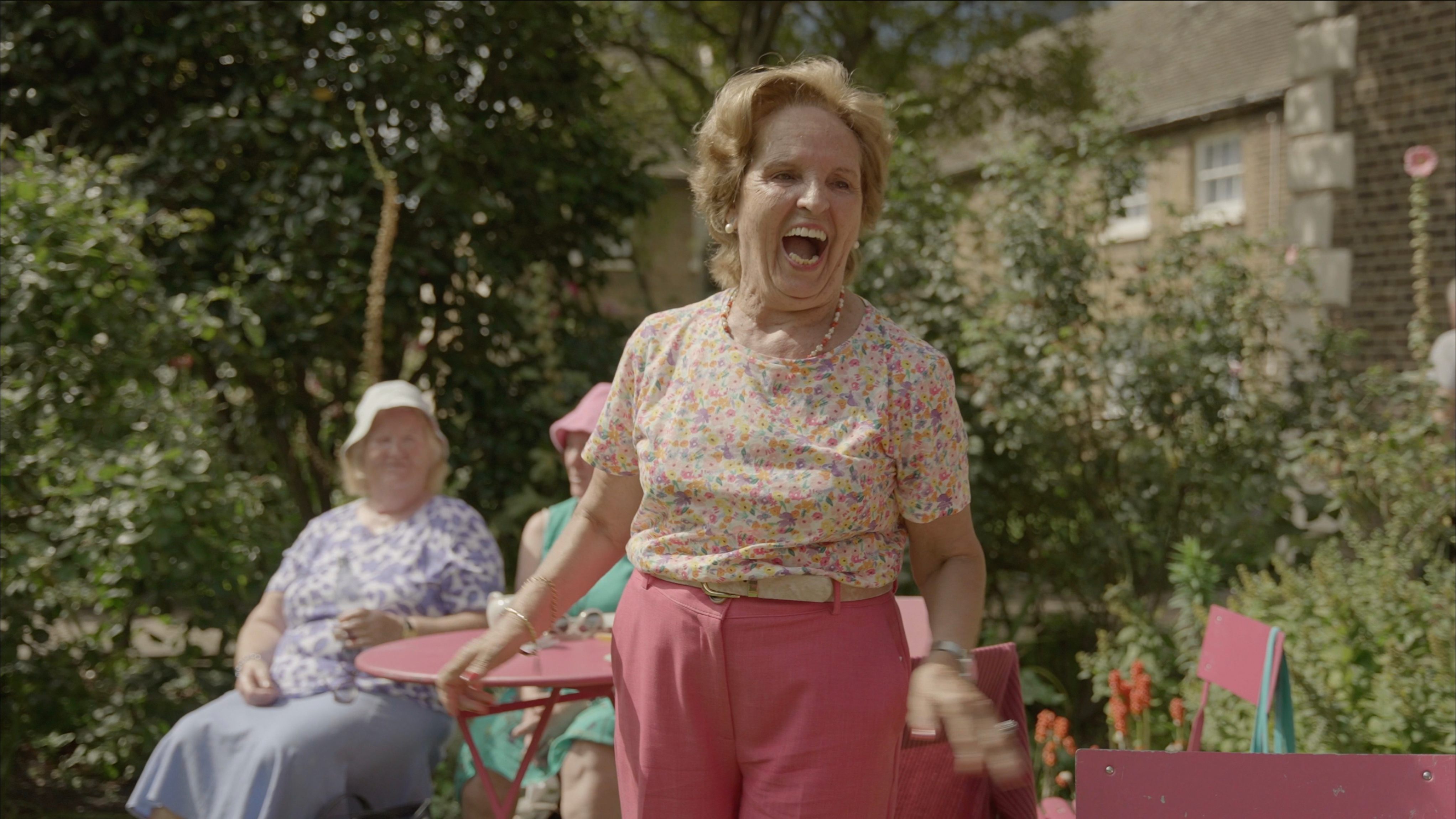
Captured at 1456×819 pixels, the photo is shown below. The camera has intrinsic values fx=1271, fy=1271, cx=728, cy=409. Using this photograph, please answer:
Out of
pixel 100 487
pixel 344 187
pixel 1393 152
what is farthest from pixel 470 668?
pixel 1393 152

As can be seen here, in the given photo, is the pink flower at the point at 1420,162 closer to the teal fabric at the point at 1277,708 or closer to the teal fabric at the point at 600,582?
the teal fabric at the point at 1277,708

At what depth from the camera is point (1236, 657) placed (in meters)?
3.05

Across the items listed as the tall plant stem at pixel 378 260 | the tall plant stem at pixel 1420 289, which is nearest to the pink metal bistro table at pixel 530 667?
the tall plant stem at pixel 378 260

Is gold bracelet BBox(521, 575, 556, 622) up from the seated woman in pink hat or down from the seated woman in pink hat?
up

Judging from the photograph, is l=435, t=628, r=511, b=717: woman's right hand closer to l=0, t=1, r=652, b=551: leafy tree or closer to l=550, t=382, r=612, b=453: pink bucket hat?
l=550, t=382, r=612, b=453: pink bucket hat

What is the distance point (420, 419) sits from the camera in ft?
Answer: 12.7

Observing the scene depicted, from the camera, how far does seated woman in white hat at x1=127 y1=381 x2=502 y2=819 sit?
10.7ft

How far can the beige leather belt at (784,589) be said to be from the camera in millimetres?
1928

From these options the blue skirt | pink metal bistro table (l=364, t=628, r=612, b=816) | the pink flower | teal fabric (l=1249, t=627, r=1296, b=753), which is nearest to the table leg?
pink metal bistro table (l=364, t=628, r=612, b=816)

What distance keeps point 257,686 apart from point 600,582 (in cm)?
96

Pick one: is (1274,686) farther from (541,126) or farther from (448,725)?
(541,126)

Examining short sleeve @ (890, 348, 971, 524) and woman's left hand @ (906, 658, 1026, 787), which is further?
short sleeve @ (890, 348, 971, 524)

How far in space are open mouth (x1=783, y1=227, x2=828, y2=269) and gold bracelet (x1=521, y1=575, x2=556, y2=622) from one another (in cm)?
71

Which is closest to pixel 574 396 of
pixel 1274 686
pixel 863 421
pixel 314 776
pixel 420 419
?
pixel 420 419
